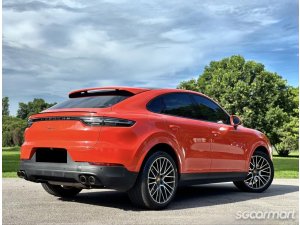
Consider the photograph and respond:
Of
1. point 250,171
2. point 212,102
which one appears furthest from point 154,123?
point 250,171

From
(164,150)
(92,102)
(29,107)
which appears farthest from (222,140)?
(29,107)

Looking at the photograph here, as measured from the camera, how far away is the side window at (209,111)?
7.30 meters

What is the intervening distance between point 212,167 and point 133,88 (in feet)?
6.02

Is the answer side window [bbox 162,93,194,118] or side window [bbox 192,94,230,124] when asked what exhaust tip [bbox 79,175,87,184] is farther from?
side window [bbox 192,94,230,124]

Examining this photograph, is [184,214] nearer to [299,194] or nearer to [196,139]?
[196,139]

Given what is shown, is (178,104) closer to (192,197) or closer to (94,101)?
(94,101)

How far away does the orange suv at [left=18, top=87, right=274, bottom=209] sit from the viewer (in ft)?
18.7

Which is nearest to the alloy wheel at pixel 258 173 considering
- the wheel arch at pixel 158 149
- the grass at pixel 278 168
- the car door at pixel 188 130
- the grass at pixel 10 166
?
the car door at pixel 188 130

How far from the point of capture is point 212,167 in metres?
7.17

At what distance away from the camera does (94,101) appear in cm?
631

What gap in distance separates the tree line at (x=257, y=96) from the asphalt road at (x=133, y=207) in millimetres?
40200

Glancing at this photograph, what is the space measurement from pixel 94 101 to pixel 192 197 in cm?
246

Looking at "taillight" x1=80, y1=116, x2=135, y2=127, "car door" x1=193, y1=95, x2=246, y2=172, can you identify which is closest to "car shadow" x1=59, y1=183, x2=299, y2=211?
"car door" x1=193, y1=95, x2=246, y2=172

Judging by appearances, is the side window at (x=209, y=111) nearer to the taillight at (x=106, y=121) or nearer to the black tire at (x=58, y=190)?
the taillight at (x=106, y=121)
